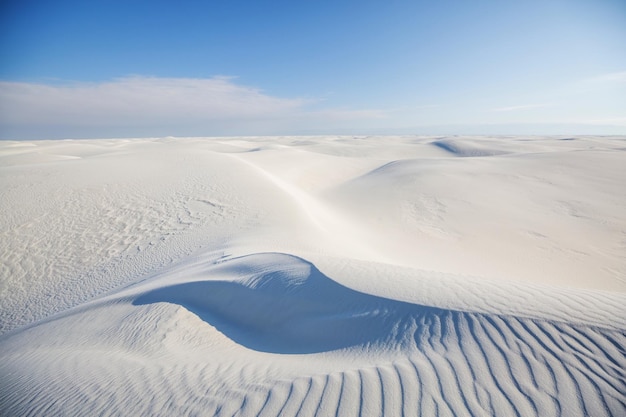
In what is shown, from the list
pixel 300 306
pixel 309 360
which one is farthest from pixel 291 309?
pixel 309 360

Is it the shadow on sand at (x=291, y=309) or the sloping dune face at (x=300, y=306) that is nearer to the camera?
the sloping dune face at (x=300, y=306)

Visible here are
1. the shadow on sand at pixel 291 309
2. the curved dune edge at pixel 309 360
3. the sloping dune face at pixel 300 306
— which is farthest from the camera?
the shadow on sand at pixel 291 309

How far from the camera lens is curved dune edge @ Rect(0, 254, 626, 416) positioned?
7.67 ft

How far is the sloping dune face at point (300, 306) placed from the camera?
2.50 m

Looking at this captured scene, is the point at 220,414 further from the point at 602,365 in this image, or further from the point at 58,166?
the point at 58,166

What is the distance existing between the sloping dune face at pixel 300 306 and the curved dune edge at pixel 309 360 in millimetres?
19

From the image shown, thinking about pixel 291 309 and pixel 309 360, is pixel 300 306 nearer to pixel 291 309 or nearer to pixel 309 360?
pixel 291 309

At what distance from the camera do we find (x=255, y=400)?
2.58 meters

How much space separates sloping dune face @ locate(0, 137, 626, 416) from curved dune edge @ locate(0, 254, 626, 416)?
19 millimetres

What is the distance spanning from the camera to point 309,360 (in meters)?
3.14

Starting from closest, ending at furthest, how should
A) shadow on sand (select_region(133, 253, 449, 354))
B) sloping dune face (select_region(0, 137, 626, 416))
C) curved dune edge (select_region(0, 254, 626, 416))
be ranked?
curved dune edge (select_region(0, 254, 626, 416))
sloping dune face (select_region(0, 137, 626, 416))
shadow on sand (select_region(133, 253, 449, 354))

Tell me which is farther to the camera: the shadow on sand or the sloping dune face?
the shadow on sand

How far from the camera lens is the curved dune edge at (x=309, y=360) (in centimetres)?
234

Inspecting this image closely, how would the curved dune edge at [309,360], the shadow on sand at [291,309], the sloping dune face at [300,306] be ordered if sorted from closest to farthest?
1. the curved dune edge at [309,360]
2. the sloping dune face at [300,306]
3. the shadow on sand at [291,309]
